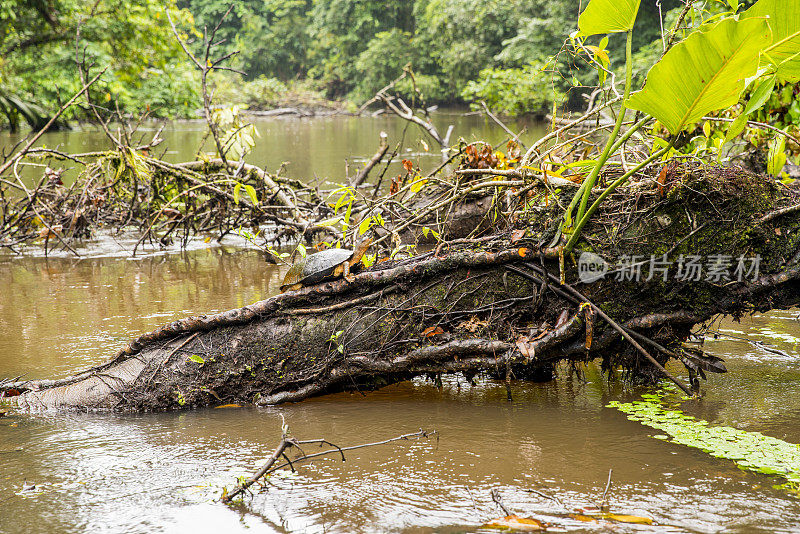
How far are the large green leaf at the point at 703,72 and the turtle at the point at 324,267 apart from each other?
154 cm

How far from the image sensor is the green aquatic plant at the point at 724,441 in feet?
8.55

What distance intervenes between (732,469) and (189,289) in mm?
4433

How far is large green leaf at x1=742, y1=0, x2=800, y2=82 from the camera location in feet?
8.48

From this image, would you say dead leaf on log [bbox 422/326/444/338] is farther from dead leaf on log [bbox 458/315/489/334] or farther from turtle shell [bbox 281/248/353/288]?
turtle shell [bbox 281/248/353/288]

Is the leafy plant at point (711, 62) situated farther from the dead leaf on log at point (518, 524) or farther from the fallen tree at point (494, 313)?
the dead leaf on log at point (518, 524)

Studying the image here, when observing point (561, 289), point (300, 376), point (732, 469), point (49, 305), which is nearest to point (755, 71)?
point (561, 289)

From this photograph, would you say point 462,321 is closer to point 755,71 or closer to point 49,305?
point 755,71

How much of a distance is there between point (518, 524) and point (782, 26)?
2.18 meters

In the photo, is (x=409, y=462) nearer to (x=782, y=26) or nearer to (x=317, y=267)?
(x=317, y=267)

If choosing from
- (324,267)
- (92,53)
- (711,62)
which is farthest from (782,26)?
(92,53)

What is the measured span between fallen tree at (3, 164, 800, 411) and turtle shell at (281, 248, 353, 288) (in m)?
0.07

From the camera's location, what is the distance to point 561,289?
3.31 metres

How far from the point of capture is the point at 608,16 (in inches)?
115

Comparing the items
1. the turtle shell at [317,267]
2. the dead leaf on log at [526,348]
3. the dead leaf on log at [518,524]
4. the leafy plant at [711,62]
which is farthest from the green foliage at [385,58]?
the dead leaf on log at [518,524]
